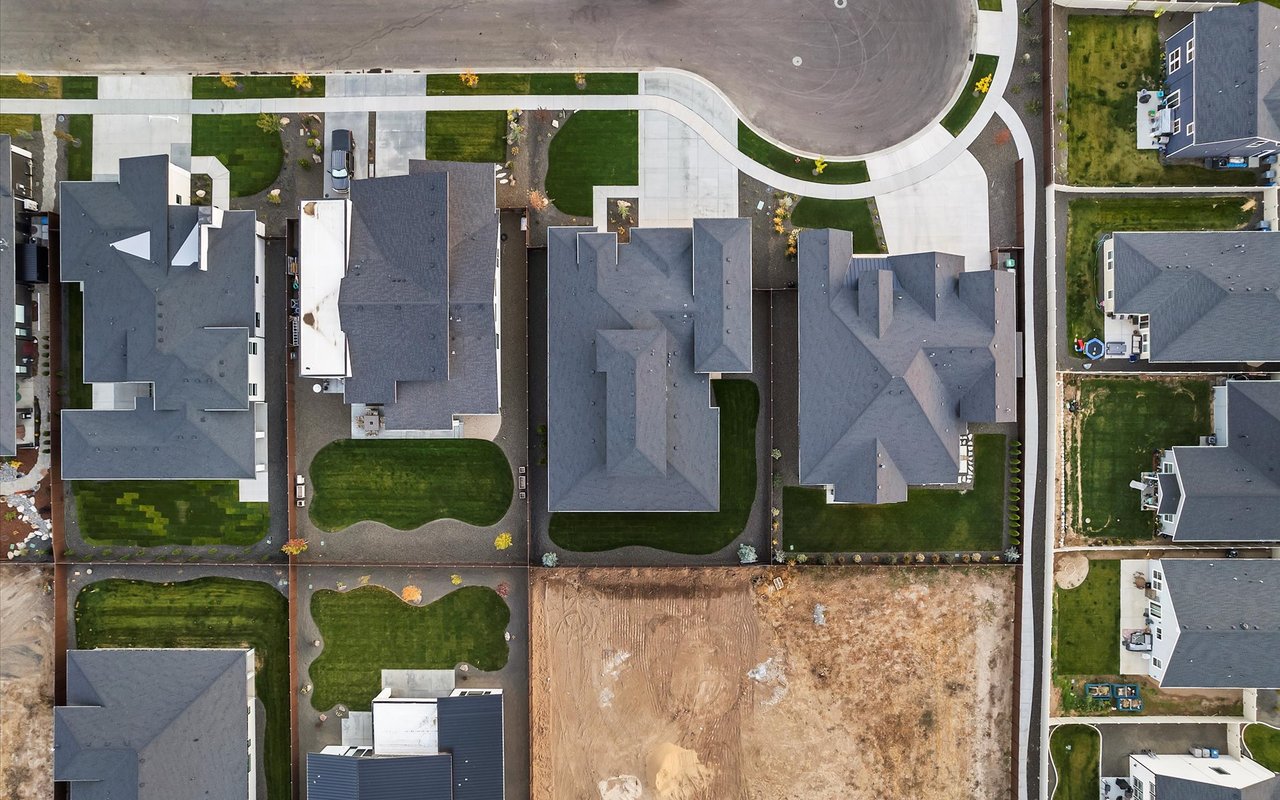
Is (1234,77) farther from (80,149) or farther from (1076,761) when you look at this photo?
(80,149)

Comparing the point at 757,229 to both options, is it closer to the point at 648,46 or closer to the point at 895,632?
the point at 648,46

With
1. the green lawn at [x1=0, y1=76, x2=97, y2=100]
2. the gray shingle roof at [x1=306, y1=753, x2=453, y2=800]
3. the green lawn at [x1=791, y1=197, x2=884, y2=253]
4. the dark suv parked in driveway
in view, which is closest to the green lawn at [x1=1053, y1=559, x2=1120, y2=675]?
the green lawn at [x1=791, y1=197, x2=884, y2=253]

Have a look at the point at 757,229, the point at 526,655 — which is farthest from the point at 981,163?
the point at 526,655

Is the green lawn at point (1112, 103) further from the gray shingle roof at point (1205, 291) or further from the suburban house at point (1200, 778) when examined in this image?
the suburban house at point (1200, 778)

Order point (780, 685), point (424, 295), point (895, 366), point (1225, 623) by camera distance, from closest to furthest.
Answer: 1. point (424, 295)
2. point (895, 366)
3. point (1225, 623)
4. point (780, 685)

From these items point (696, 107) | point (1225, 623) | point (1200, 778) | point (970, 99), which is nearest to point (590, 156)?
point (696, 107)
